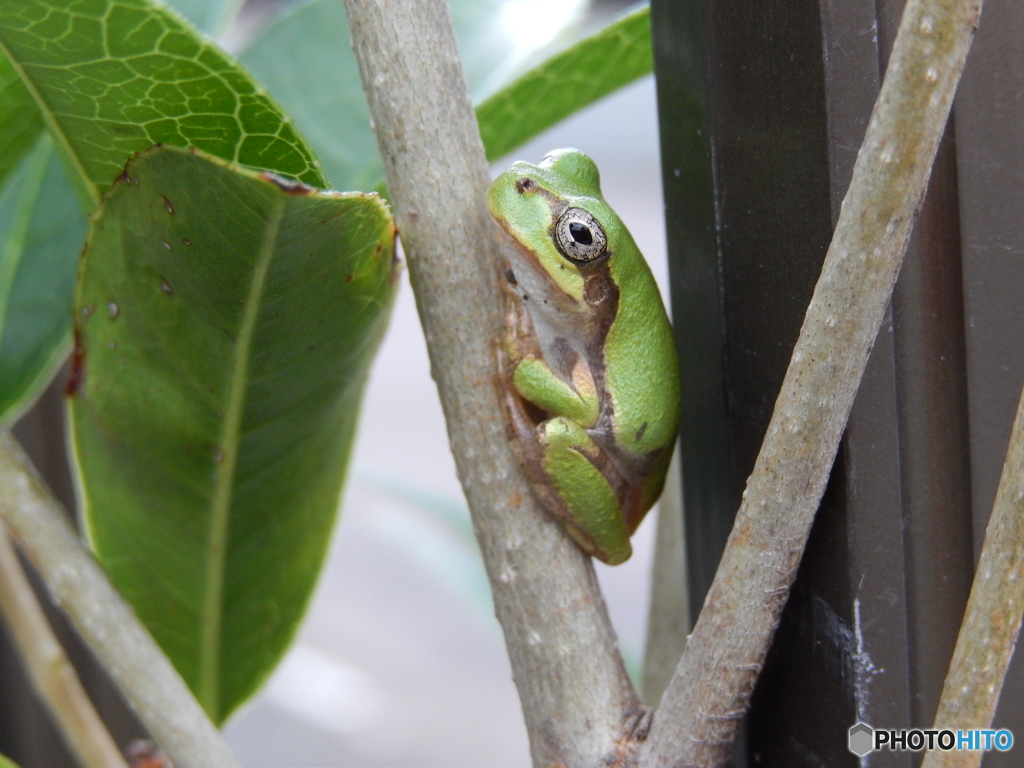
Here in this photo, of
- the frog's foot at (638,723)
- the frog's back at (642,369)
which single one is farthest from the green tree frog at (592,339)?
the frog's foot at (638,723)

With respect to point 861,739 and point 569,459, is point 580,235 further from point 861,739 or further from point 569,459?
point 861,739

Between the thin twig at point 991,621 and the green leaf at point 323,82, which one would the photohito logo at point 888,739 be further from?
the green leaf at point 323,82

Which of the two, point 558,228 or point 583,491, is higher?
point 558,228

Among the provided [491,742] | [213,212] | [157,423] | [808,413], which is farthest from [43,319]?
[491,742]

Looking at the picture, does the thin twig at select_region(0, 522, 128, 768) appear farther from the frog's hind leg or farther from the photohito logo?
the photohito logo

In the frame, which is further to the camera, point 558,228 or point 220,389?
point 558,228

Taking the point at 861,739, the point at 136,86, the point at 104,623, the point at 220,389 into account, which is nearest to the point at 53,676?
the point at 104,623
